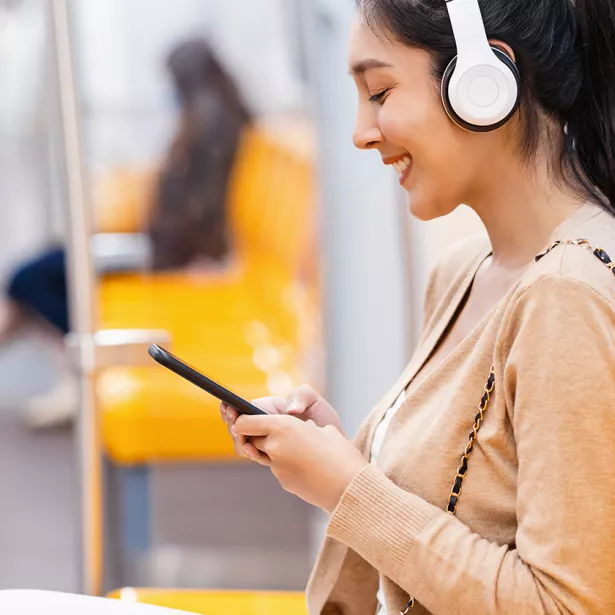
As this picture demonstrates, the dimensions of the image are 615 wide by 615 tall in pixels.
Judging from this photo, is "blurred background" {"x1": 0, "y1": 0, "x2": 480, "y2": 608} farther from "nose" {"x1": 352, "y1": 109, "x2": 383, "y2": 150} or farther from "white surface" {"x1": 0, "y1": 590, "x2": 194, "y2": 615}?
"white surface" {"x1": 0, "y1": 590, "x2": 194, "y2": 615}

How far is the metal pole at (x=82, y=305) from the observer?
1629 mm

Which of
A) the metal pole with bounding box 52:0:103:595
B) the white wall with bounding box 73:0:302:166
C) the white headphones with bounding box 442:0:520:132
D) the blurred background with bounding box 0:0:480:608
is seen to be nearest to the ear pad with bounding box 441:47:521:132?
the white headphones with bounding box 442:0:520:132

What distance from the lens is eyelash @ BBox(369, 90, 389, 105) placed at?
0.94m

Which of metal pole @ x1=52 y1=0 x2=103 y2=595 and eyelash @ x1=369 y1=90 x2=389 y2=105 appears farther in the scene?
metal pole @ x1=52 y1=0 x2=103 y2=595

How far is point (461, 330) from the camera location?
103cm

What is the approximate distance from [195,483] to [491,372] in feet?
8.71

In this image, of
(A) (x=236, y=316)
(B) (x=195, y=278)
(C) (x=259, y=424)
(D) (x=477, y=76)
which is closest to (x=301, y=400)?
(C) (x=259, y=424)

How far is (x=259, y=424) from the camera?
0.89 m

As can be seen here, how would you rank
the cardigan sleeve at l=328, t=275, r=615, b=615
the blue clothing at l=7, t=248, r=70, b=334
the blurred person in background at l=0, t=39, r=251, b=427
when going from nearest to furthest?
the cardigan sleeve at l=328, t=275, r=615, b=615 < the blurred person in background at l=0, t=39, r=251, b=427 < the blue clothing at l=7, t=248, r=70, b=334

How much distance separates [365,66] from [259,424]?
0.35 meters

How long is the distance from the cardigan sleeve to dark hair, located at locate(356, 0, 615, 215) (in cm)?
19

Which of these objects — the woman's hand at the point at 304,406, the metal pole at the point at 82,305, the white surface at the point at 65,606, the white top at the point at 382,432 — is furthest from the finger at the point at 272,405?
the metal pole at the point at 82,305

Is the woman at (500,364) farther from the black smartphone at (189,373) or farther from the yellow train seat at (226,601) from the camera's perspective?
the yellow train seat at (226,601)

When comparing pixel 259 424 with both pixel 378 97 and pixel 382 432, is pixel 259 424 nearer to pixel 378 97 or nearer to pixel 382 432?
pixel 382 432
